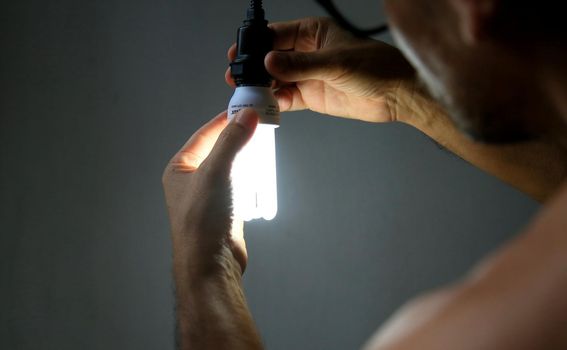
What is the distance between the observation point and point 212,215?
760 mm

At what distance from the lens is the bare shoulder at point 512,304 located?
281mm

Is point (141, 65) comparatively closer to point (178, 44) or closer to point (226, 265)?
point (178, 44)

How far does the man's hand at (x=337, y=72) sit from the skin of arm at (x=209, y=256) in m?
0.14

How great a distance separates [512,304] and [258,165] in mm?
464

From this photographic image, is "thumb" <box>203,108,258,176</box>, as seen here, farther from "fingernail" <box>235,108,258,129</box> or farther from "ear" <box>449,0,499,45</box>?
"ear" <box>449,0,499,45</box>

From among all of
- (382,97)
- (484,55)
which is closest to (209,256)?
(382,97)

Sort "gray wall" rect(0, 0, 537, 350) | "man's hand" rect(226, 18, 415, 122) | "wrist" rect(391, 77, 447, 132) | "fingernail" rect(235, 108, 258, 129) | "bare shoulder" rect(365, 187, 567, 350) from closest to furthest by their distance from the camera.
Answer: "bare shoulder" rect(365, 187, 567, 350) → "fingernail" rect(235, 108, 258, 129) → "man's hand" rect(226, 18, 415, 122) → "wrist" rect(391, 77, 447, 132) → "gray wall" rect(0, 0, 537, 350)

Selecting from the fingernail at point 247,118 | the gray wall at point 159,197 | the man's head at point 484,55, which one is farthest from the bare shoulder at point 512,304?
the gray wall at point 159,197

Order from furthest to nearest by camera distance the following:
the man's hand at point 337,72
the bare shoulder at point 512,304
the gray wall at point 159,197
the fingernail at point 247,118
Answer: the gray wall at point 159,197, the man's hand at point 337,72, the fingernail at point 247,118, the bare shoulder at point 512,304

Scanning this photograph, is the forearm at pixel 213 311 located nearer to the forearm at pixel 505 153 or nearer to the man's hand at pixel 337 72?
the man's hand at pixel 337 72

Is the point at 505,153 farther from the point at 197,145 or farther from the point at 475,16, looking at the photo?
the point at 475,16

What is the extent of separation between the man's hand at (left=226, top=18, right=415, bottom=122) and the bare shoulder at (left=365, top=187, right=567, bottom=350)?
1.56ft

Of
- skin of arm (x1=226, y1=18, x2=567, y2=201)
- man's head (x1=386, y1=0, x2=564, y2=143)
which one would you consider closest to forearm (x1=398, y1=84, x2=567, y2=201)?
skin of arm (x1=226, y1=18, x2=567, y2=201)

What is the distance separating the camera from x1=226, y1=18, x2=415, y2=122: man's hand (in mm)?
811
